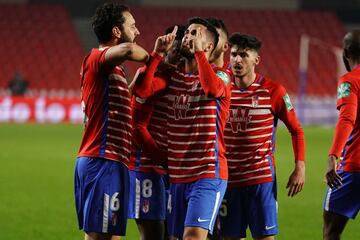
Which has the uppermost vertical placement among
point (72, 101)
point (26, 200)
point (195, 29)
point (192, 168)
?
point (195, 29)

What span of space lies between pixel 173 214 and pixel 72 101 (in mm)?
26337

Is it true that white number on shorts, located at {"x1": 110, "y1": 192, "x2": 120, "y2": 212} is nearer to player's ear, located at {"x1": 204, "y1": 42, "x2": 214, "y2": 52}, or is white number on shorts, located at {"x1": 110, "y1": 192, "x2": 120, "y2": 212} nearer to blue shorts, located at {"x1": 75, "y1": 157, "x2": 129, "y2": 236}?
blue shorts, located at {"x1": 75, "y1": 157, "x2": 129, "y2": 236}

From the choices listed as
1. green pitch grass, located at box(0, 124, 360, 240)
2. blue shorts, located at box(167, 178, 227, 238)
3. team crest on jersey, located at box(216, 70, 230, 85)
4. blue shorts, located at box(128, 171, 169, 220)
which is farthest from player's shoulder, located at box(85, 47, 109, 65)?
green pitch grass, located at box(0, 124, 360, 240)

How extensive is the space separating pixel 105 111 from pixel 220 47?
1.31 meters

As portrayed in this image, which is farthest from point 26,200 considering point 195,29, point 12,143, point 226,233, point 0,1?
point 0,1

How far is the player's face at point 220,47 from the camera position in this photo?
22.3 feet

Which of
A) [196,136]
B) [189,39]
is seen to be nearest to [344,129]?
[196,136]

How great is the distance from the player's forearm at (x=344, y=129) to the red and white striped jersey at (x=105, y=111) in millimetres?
1532

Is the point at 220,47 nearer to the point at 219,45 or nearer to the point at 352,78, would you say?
the point at 219,45

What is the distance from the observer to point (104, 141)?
6.02 metres

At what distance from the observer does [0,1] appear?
41.7m

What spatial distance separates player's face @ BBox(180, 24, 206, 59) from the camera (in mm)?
6086

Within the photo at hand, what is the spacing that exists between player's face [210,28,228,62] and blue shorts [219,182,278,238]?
1.07 metres

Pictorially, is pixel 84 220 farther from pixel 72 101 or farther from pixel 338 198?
pixel 72 101
